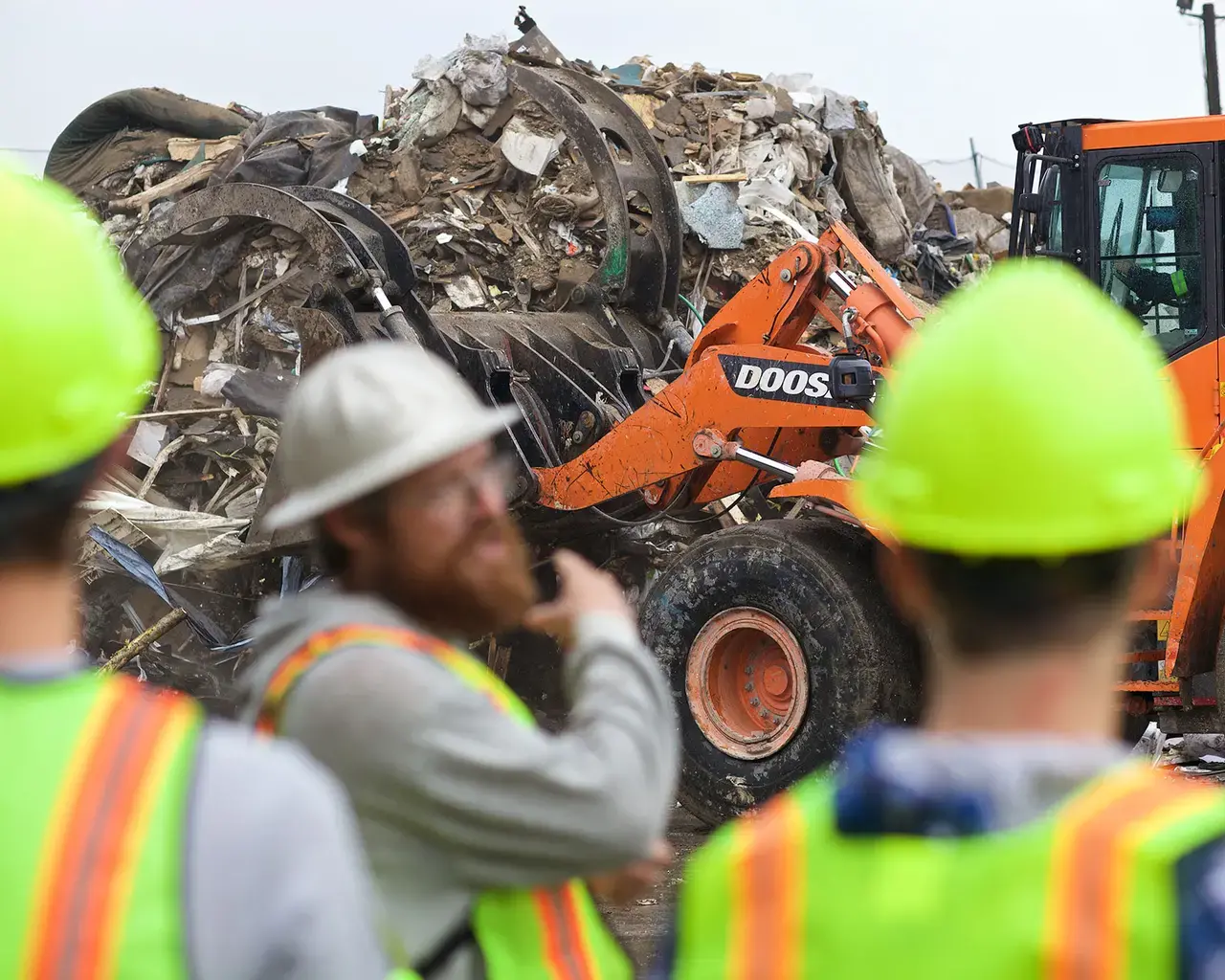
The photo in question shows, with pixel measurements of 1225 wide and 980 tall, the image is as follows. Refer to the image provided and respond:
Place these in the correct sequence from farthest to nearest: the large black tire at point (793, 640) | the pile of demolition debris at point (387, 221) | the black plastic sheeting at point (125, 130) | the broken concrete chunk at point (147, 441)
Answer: the black plastic sheeting at point (125, 130) → the broken concrete chunk at point (147, 441) → the pile of demolition debris at point (387, 221) → the large black tire at point (793, 640)

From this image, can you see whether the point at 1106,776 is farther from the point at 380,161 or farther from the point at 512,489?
the point at 380,161

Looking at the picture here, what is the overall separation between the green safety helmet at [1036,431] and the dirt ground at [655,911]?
4.16 m

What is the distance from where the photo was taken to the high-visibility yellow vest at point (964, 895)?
121 centimetres

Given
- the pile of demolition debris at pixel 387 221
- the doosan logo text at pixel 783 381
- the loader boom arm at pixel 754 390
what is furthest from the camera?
the pile of demolition debris at pixel 387 221

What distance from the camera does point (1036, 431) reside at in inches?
50.5

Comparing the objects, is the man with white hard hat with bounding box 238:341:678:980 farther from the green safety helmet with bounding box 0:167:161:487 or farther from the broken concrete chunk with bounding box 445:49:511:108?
the broken concrete chunk with bounding box 445:49:511:108

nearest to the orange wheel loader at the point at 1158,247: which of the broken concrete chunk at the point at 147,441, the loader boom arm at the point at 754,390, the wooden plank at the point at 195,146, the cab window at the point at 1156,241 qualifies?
the cab window at the point at 1156,241

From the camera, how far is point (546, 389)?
9711 mm

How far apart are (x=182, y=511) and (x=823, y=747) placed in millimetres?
4900

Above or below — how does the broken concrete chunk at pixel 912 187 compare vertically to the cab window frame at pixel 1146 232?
above

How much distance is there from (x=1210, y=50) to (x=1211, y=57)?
5.2 inches

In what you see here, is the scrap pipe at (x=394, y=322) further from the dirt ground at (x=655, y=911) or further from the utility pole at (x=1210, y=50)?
the utility pole at (x=1210, y=50)

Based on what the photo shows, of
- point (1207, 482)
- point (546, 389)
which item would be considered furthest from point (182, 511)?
point (1207, 482)

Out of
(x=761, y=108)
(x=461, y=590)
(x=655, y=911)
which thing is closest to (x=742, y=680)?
(x=655, y=911)
